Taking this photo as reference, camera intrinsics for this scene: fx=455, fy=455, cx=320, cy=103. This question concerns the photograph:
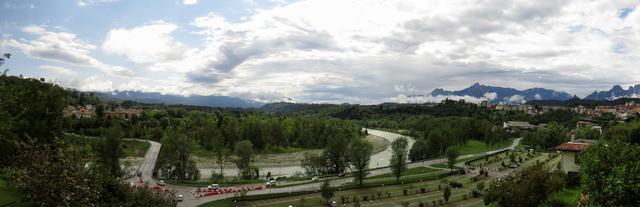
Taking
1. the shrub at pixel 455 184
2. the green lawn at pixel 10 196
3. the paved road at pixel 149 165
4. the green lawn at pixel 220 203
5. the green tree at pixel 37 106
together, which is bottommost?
the paved road at pixel 149 165

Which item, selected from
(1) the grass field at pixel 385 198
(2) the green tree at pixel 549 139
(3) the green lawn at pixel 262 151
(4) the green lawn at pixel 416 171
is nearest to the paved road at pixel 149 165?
(3) the green lawn at pixel 262 151

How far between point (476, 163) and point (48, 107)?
68.6 m

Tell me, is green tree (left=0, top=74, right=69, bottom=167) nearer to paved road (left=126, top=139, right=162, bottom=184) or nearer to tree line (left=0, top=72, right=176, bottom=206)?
tree line (left=0, top=72, right=176, bottom=206)

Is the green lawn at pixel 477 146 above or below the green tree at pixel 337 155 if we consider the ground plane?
below

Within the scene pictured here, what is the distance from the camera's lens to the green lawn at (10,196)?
22438mm

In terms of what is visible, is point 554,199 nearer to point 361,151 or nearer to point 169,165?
point 361,151

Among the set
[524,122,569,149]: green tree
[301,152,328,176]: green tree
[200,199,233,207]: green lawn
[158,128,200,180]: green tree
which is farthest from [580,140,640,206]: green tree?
[524,122,569,149]: green tree

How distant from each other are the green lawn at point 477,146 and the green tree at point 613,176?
268 feet

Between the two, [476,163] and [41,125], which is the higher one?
[41,125]

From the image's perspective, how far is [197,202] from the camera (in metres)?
44.0

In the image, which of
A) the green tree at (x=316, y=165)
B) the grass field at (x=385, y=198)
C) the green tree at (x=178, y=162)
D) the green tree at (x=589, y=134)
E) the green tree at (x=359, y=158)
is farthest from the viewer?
the green tree at (x=589, y=134)

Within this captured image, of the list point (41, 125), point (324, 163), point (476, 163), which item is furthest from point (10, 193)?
point (476, 163)

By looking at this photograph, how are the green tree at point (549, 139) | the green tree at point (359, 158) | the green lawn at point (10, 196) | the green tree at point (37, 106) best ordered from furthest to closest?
the green tree at point (549, 139) → the green tree at point (359, 158) → the green tree at point (37, 106) → the green lawn at point (10, 196)

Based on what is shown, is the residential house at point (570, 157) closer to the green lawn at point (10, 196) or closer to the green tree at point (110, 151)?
the green lawn at point (10, 196)
